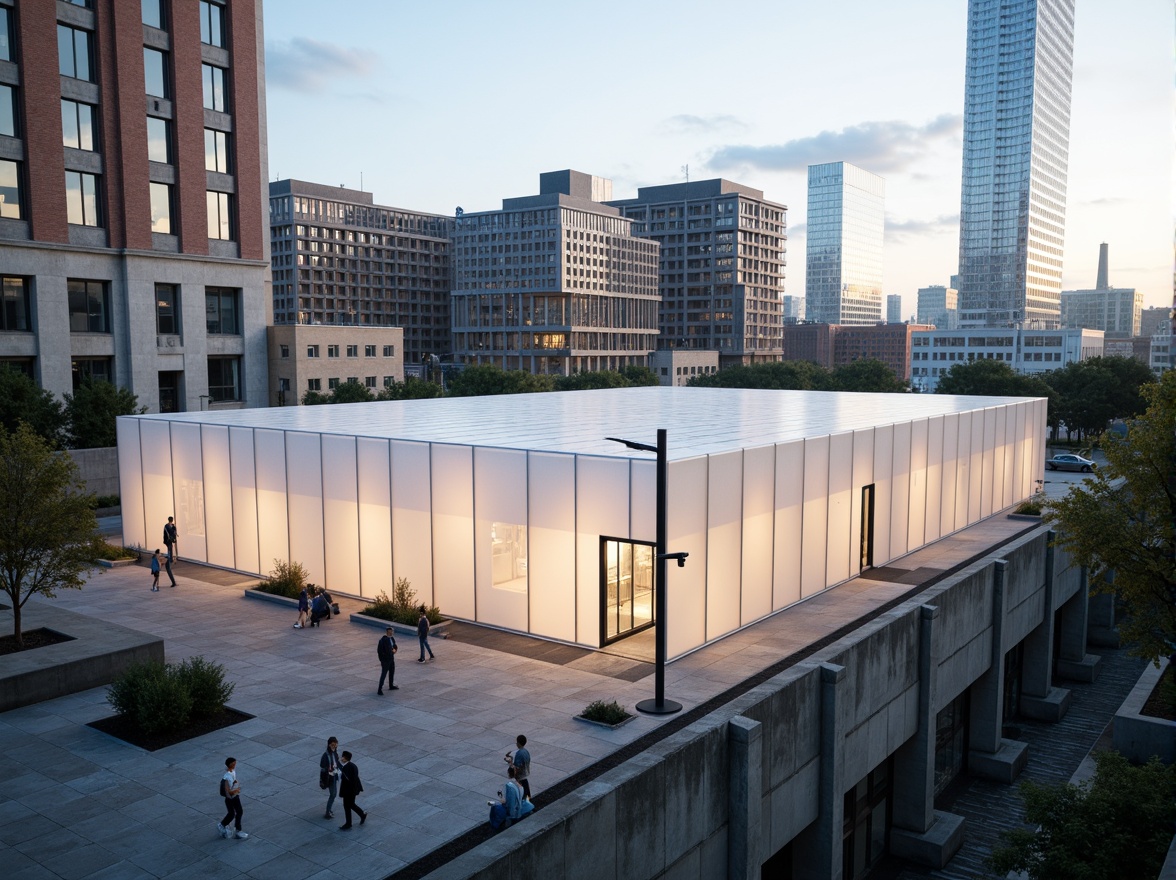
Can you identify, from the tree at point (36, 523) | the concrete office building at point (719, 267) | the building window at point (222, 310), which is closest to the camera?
the tree at point (36, 523)

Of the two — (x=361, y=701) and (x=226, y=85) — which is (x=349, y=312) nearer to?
(x=226, y=85)

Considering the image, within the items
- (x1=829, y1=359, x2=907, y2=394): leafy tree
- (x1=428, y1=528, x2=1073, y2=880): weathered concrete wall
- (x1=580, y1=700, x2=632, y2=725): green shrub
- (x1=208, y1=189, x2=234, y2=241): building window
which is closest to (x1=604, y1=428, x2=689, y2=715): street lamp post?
(x1=580, y1=700, x2=632, y2=725): green shrub

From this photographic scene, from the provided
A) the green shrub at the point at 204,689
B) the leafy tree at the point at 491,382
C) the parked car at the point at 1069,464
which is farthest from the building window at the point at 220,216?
the parked car at the point at 1069,464

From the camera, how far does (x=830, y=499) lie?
2948cm

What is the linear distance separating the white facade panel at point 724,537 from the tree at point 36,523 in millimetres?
16232

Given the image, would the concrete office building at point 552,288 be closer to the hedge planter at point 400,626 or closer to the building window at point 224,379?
the building window at point 224,379

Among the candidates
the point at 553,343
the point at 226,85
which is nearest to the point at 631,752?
the point at 226,85

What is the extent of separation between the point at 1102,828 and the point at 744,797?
21.9ft

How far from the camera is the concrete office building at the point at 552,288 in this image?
169875mm

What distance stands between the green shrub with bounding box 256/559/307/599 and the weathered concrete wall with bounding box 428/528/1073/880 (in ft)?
54.5

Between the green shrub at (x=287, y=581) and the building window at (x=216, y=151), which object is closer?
the green shrub at (x=287, y=581)

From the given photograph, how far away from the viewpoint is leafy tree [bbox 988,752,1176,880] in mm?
16109

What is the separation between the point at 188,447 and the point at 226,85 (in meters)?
40.8

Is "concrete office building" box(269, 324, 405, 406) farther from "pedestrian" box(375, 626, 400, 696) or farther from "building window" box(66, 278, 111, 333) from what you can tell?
"pedestrian" box(375, 626, 400, 696)
